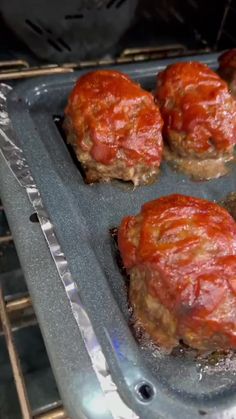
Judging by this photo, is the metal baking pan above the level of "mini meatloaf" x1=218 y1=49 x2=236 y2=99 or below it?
below

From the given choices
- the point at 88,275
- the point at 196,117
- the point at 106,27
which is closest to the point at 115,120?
the point at 196,117

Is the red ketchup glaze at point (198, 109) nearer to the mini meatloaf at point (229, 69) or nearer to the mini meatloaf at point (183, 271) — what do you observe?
the mini meatloaf at point (229, 69)

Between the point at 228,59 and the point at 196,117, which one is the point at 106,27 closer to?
the point at 228,59

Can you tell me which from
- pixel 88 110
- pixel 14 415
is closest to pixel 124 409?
pixel 14 415

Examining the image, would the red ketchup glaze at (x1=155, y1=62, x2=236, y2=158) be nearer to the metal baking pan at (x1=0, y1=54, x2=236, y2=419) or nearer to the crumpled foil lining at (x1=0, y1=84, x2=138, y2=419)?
the metal baking pan at (x1=0, y1=54, x2=236, y2=419)

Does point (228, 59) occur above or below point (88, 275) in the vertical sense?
above

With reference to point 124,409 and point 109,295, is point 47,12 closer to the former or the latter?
point 109,295

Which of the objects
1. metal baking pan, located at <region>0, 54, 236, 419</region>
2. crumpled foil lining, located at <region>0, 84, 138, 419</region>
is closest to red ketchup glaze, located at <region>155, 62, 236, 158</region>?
metal baking pan, located at <region>0, 54, 236, 419</region>
